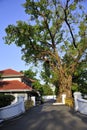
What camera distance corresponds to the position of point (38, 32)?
158 ft

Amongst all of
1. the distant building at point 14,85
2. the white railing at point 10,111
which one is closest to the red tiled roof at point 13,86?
the distant building at point 14,85

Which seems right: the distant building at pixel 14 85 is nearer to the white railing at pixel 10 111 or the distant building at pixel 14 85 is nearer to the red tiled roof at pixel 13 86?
the red tiled roof at pixel 13 86

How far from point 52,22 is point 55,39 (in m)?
3.20

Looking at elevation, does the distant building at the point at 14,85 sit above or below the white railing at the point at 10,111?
above

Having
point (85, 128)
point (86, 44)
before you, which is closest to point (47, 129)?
point (85, 128)

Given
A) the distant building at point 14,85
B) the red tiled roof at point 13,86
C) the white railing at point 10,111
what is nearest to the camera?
the white railing at point 10,111

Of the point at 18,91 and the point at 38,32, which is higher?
the point at 38,32

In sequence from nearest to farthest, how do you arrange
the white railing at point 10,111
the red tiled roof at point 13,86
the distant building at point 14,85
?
1. the white railing at point 10,111
2. the distant building at point 14,85
3. the red tiled roof at point 13,86

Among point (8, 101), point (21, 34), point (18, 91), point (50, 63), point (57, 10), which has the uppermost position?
point (57, 10)

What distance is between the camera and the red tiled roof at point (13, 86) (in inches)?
1906

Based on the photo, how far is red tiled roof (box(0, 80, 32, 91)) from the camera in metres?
48.4

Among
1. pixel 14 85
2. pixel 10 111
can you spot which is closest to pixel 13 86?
pixel 14 85

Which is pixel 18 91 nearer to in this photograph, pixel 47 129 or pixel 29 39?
pixel 29 39

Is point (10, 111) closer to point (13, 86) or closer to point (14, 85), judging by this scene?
point (13, 86)
